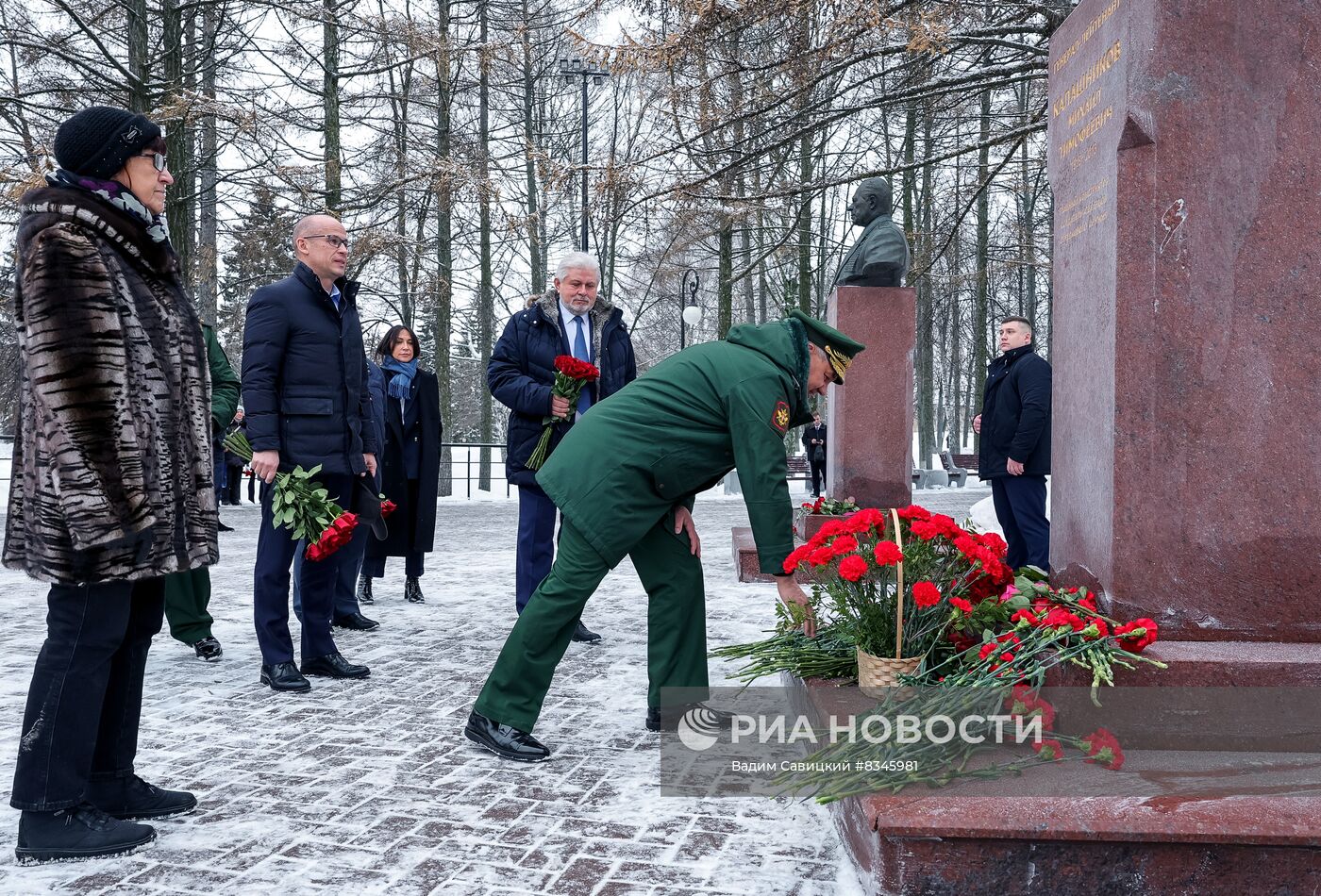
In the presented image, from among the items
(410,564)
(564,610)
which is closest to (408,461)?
(410,564)

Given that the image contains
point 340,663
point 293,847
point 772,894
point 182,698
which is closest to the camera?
point 772,894

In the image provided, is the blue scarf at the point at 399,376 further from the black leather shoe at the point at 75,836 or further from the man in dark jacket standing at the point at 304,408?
the black leather shoe at the point at 75,836

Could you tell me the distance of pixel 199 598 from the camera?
17.2 ft

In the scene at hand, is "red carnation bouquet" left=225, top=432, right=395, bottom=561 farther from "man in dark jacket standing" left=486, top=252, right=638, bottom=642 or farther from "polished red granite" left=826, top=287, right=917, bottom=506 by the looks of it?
"polished red granite" left=826, top=287, right=917, bottom=506

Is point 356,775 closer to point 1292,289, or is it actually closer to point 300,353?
point 300,353

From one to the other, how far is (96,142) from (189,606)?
2.94 metres

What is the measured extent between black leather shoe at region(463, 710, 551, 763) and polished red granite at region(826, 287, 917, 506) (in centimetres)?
575

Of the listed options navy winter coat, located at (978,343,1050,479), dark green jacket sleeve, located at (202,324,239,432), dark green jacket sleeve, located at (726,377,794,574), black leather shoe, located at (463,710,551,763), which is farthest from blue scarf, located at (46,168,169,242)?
navy winter coat, located at (978,343,1050,479)

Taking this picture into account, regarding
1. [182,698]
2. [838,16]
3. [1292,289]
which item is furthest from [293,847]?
[838,16]

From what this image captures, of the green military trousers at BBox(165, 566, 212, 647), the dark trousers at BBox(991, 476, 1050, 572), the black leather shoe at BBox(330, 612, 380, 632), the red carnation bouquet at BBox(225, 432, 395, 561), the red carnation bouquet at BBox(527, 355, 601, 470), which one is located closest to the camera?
the red carnation bouquet at BBox(225, 432, 395, 561)

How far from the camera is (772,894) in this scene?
8.36ft

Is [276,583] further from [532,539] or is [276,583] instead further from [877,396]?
[877,396]

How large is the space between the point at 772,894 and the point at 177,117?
1083cm

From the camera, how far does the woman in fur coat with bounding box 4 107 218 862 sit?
269cm
